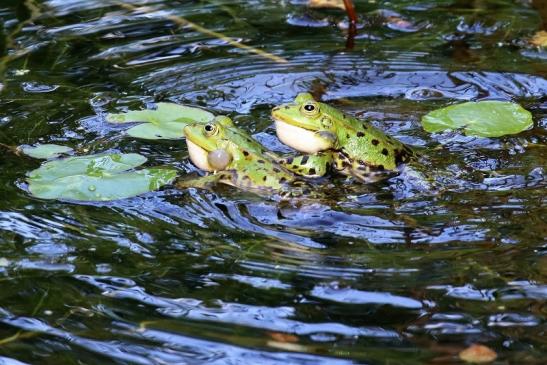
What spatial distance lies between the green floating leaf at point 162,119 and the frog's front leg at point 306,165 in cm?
72

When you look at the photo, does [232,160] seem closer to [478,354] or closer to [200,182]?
[200,182]

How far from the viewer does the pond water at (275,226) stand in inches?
141

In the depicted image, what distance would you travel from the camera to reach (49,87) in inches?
250

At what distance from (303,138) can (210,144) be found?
574 mm

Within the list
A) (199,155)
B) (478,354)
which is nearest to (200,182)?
(199,155)

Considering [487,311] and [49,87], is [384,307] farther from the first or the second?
[49,87]

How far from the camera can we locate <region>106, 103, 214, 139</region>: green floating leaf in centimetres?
548

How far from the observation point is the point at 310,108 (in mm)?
5191

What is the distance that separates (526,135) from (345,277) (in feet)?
7.14

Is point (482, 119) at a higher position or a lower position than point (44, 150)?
lower

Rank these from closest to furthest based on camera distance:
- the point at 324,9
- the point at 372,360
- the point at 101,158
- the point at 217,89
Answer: the point at 372,360
the point at 101,158
the point at 217,89
the point at 324,9

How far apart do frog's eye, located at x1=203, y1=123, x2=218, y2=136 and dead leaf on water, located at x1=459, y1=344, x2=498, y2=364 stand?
213 centimetres

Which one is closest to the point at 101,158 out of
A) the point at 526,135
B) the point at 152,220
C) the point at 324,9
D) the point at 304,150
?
the point at 152,220

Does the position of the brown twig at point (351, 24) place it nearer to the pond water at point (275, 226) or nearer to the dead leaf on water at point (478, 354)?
the pond water at point (275, 226)
